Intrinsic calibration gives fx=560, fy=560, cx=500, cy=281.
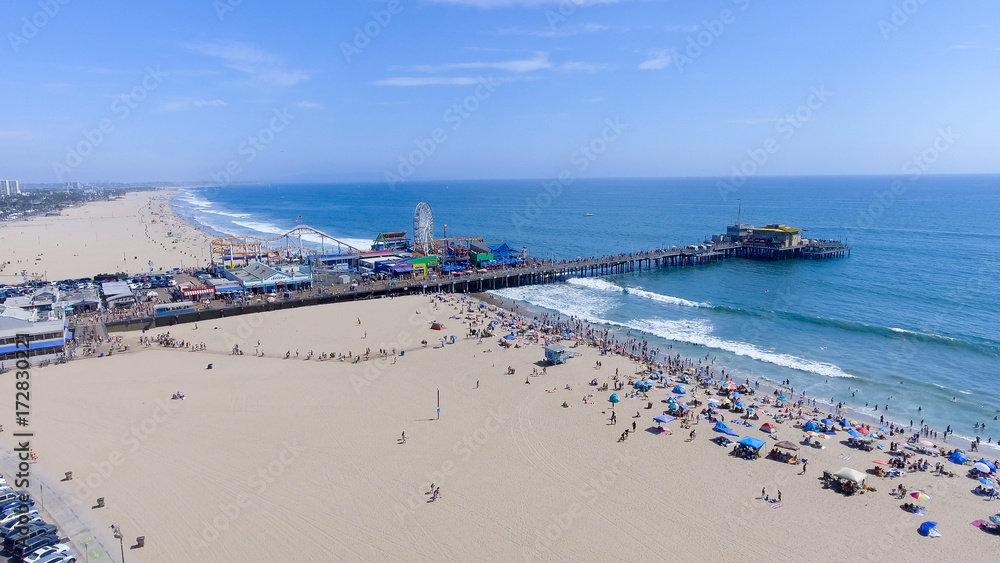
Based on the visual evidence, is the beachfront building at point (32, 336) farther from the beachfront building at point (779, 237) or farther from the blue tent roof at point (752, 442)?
the beachfront building at point (779, 237)

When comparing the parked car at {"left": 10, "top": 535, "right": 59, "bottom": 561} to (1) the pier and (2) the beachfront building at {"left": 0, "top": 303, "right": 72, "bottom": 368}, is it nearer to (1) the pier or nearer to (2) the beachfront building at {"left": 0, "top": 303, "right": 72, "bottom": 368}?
(2) the beachfront building at {"left": 0, "top": 303, "right": 72, "bottom": 368}

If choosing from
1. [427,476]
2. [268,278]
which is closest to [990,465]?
[427,476]

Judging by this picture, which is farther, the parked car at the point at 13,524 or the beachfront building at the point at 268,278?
the beachfront building at the point at 268,278

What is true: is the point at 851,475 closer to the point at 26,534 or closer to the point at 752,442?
the point at 752,442

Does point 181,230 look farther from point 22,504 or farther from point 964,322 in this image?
point 964,322

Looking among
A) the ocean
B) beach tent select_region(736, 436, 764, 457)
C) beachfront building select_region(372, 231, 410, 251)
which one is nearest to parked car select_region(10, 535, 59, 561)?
beach tent select_region(736, 436, 764, 457)

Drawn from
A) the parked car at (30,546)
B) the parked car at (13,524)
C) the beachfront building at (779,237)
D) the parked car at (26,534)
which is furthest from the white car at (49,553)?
the beachfront building at (779,237)
